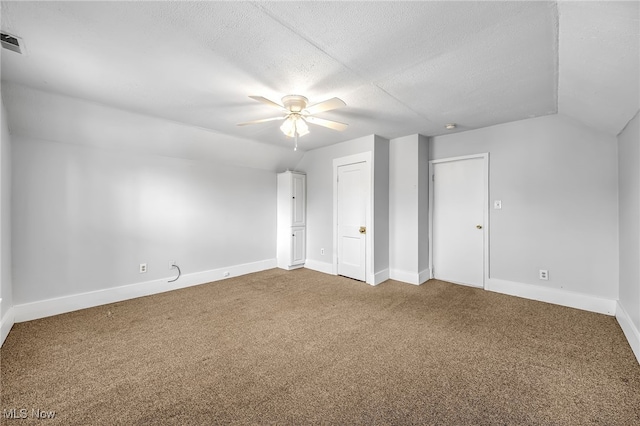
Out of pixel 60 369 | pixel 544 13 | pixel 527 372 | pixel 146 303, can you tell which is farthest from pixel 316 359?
pixel 544 13

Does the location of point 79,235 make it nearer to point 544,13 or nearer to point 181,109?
point 181,109

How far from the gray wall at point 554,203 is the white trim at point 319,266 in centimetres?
253

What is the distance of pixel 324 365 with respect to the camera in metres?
2.00

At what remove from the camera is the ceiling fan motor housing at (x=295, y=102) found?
98.3 inches

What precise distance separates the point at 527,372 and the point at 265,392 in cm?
191

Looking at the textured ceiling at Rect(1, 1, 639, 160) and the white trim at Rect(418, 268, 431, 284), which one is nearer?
the textured ceiling at Rect(1, 1, 639, 160)

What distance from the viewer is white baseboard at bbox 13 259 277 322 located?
9.33ft

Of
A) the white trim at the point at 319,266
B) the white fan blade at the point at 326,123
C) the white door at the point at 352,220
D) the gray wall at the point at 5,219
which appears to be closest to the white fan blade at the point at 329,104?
the white fan blade at the point at 326,123

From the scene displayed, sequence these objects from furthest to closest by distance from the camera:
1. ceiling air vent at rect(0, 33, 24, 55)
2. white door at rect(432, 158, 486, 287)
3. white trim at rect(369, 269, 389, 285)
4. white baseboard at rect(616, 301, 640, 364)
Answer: white trim at rect(369, 269, 389, 285), white door at rect(432, 158, 486, 287), white baseboard at rect(616, 301, 640, 364), ceiling air vent at rect(0, 33, 24, 55)

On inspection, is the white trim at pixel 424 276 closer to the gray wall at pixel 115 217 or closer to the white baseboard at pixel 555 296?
the white baseboard at pixel 555 296

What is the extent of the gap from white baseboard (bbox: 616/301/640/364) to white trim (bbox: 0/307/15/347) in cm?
537

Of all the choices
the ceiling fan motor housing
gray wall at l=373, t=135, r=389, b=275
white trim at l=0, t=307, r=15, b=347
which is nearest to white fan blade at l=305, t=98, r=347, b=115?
the ceiling fan motor housing

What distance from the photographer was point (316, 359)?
2082 mm

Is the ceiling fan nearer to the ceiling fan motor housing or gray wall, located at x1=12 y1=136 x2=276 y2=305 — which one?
the ceiling fan motor housing
